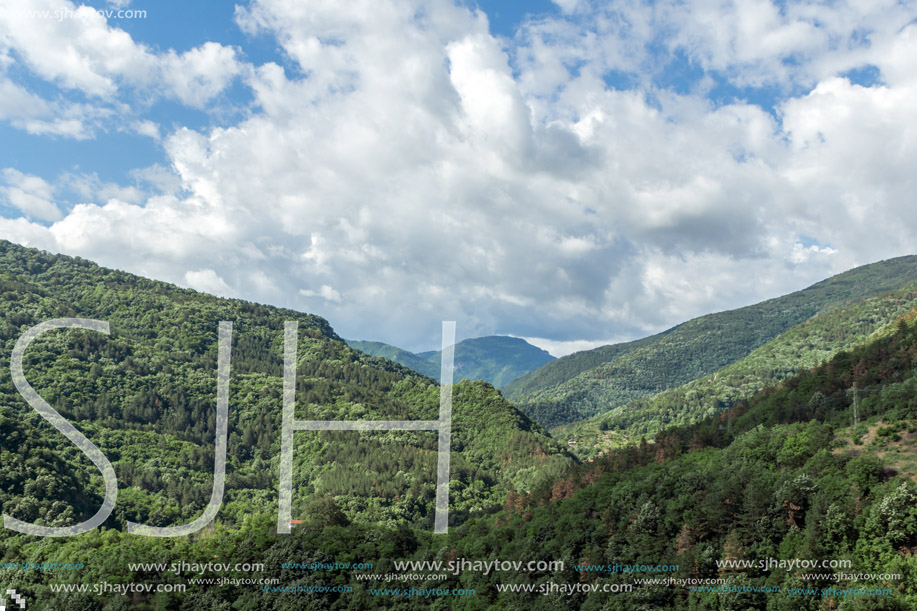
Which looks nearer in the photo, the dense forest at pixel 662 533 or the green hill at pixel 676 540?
the green hill at pixel 676 540

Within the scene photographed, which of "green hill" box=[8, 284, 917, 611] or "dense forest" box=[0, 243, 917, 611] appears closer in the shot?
"green hill" box=[8, 284, 917, 611]

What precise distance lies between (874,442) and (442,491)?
11396 centimetres

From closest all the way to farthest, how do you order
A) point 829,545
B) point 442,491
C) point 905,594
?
point 905,594 < point 829,545 < point 442,491

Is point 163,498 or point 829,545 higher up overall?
point 829,545

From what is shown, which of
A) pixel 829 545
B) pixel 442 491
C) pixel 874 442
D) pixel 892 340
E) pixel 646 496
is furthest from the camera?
pixel 442 491

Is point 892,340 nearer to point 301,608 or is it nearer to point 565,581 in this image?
point 565,581

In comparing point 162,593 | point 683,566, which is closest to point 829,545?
point 683,566

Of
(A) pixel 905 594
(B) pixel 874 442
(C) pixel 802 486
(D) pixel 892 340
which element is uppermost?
(D) pixel 892 340

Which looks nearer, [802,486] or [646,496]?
[802,486]

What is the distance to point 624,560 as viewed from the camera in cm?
7831

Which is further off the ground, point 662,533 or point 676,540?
point 662,533

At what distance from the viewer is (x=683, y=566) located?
71.4 meters

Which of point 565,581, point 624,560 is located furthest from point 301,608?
point 624,560

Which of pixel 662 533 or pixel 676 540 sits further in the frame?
pixel 662 533
